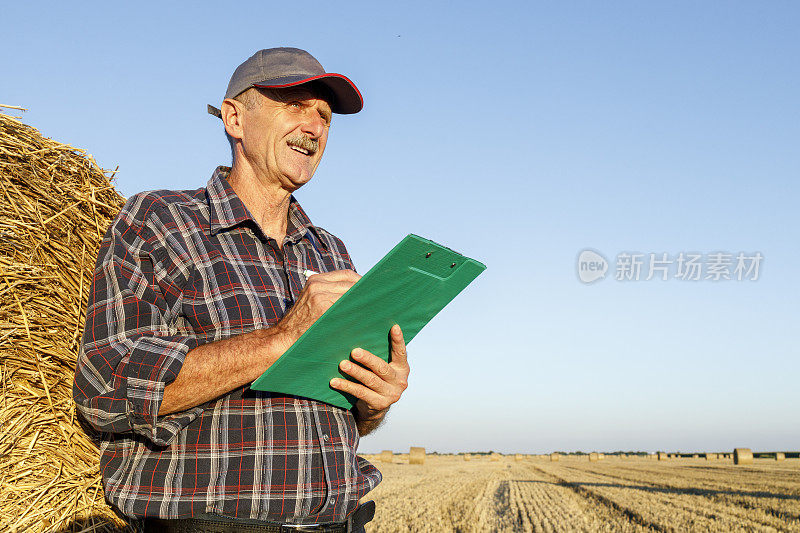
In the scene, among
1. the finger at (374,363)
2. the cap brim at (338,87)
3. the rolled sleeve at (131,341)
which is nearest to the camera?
the rolled sleeve at (131,341)

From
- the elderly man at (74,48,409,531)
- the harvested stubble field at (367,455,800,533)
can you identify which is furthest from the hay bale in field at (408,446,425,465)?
the elderly man at (74,48,409,531)

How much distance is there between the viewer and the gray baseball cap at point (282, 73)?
7.64 ft

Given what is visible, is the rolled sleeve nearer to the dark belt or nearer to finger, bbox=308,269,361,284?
the dark belt

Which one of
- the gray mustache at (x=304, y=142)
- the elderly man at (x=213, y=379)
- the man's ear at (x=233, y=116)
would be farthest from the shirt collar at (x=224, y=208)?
the gray mustache at (x=304, y=142)

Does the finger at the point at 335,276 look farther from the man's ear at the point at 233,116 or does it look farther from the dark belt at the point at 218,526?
the man's ear at the point at 233,116

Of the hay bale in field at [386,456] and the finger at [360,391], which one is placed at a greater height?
the finger at [360,391]

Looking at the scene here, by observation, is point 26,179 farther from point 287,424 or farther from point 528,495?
point 528,495

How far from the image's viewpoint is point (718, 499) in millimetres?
14828

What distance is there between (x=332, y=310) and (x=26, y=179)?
4.59 ft

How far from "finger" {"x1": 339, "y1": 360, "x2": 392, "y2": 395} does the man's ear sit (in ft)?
3.50

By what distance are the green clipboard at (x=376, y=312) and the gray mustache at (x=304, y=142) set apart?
881 mm

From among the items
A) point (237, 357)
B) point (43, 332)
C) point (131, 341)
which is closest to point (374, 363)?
point (237, 357)

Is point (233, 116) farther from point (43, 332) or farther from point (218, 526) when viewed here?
point (218, 526)

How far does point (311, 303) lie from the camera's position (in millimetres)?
1707
